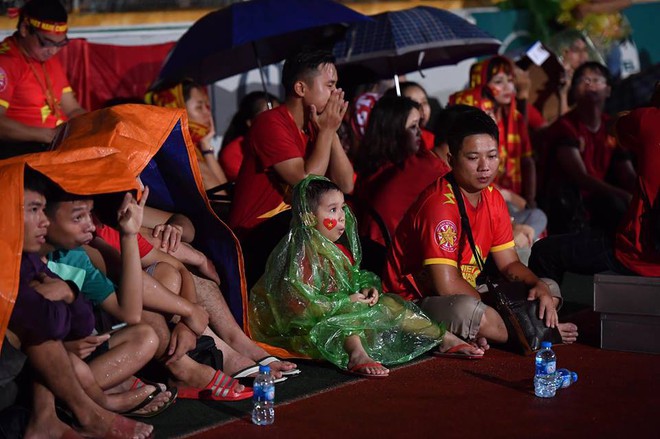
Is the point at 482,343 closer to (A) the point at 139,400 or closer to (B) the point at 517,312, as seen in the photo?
(B) the point at 517,312

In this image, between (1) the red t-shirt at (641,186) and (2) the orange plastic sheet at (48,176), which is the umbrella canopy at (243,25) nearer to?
(1) the red t-shirt at (641,186)

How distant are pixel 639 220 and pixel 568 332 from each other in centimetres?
67

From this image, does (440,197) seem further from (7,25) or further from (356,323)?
(7,25)

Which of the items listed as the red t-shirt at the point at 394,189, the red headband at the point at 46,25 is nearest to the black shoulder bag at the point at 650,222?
the red t-shirt at the point at 394,189

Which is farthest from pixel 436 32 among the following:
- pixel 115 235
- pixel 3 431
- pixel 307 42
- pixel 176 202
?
pixel 3 431

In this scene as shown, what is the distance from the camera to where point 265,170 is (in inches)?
245

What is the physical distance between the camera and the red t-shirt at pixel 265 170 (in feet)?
20.2

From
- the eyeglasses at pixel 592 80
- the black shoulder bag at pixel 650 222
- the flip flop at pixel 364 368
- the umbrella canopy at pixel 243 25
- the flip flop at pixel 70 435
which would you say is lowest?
the flip flop at pixel 364 368

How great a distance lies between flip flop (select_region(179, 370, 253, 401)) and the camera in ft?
16.3

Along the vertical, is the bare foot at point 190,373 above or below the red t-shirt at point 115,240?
below

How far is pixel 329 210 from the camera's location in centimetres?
566

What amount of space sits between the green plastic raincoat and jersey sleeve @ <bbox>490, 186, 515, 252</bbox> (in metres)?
0.62

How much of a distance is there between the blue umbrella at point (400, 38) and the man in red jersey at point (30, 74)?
2.47m

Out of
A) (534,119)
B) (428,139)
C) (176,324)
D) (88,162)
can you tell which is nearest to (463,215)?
(176,324)
